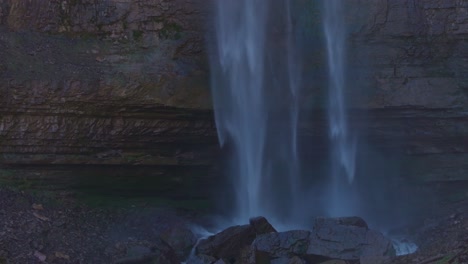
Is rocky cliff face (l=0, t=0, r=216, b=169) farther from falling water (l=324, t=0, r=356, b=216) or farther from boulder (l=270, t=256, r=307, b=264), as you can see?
boulder (l=270, t=256, r=307, b=264)

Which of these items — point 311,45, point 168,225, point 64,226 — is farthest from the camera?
point 311,45

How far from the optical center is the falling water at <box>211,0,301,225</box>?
1310 centimetres

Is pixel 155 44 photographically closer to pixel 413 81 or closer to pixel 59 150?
pixel 59 150

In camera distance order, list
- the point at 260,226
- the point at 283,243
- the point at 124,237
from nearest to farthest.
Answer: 1. the point at 283,243
2. the point at 260,226
3. the point at 124,237

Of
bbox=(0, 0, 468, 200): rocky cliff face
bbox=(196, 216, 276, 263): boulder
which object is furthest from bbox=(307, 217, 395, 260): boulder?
bbox=(0, 0, 468, 200): rocky cliff face

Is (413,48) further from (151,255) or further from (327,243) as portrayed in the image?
(151,255)

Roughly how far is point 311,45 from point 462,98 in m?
2.46

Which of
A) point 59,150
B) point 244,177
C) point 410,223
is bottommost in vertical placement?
point 410,223

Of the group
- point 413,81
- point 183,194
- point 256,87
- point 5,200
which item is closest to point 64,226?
point 5,200

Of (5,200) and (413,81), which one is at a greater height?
(413,81)

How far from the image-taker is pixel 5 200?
463 inches

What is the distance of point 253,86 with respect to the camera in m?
13.3

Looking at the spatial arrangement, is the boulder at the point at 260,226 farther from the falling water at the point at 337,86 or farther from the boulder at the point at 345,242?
the falling water at the point at 337,86

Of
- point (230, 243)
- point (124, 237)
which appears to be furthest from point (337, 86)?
point (124, 237)
